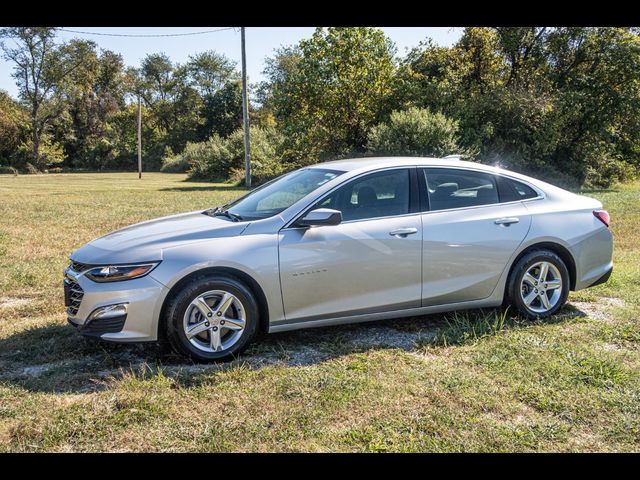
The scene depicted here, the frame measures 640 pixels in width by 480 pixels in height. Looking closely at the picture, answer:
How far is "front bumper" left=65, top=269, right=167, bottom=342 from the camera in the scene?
426 cm

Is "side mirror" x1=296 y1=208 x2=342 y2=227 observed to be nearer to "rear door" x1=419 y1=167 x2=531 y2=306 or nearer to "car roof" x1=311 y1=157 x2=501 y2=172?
"car roof" x1=311 y1=157 x2=501 y2=172

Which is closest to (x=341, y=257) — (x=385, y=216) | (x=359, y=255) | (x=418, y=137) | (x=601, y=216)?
(x=359, y=255)

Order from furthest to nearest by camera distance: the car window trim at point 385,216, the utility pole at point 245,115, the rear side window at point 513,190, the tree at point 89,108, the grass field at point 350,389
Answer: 1. the tree at point 89,108
2. the utility pole at point 245,115
3. the rear side window at point 513,190
4. the car window trim at point 385,216
5. the grass field at point 350,389

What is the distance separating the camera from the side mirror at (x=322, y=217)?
4.59 meters

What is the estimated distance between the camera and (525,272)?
538 cm

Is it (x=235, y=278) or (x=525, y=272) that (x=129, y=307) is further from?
(x=525, y=272)

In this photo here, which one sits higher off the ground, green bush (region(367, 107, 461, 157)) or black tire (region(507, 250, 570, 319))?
green bush (region(367, 107, 461, 157))

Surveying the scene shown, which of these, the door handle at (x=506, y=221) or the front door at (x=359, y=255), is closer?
the front door at (x=359, y=255)

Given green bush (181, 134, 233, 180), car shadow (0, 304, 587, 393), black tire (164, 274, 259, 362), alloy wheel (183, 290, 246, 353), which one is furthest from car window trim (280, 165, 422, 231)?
green bush (181, 134, 233, 180)

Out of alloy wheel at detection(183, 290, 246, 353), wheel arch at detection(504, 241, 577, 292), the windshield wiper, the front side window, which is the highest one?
the front side window

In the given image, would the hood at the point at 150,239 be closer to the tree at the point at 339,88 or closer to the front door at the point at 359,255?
the front door at the point at 359,255

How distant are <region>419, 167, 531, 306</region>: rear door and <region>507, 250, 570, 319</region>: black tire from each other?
169mm

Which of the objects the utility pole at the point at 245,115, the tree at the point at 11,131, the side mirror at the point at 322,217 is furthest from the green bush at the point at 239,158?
the side mirror at the point at 322,217

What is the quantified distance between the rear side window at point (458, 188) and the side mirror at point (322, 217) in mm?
1040
